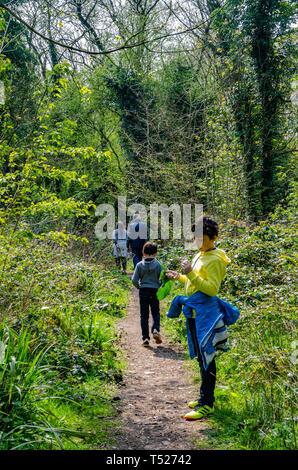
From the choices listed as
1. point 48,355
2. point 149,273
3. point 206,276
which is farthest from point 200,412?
point 149,273

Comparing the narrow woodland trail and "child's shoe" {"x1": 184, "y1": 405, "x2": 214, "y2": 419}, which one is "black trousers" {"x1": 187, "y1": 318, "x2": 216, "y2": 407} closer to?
"child's shoe" {"x1": 184, "y1": 405, "x2": 214, "y2": 419}

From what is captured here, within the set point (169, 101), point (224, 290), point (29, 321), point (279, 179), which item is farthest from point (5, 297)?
point (169, 101)

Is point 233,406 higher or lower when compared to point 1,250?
lower

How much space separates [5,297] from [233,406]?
329 cm

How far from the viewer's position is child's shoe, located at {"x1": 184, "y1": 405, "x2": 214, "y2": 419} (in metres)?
3.80

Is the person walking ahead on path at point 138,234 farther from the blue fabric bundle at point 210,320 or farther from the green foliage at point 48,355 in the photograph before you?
the blue fabric bundle at point 210,320

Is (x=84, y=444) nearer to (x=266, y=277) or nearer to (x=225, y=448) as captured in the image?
(x=225, y=448)

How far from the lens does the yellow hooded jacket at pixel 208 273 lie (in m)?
3.68

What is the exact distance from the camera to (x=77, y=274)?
8.17 metres

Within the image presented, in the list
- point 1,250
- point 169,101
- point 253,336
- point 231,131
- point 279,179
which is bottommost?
point 253,336

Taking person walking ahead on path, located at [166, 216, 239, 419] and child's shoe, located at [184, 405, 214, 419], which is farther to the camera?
child's shoe, located at [184, 405, 214, 419]

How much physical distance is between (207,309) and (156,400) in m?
1.46

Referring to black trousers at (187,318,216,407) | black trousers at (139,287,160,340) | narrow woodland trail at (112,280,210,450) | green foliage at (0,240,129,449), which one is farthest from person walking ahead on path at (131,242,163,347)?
black trousers at (187,318,216,407)

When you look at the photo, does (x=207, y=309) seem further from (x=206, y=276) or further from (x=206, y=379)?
(x=206, y=379)
